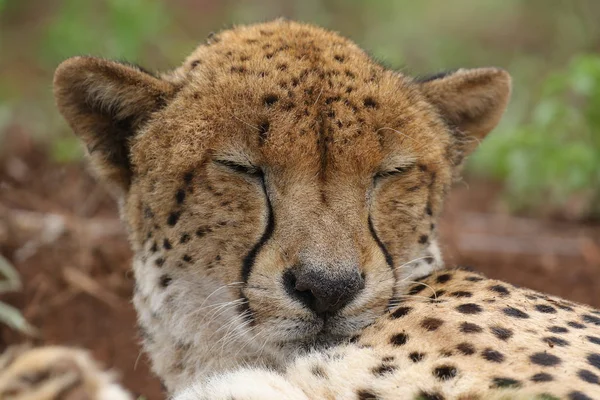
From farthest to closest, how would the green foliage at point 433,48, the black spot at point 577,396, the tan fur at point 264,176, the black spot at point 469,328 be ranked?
the green foliage at point 433,48 < the tan fur at point 264,176 < the black spot at point 469,328 < the black spot at point 577,396

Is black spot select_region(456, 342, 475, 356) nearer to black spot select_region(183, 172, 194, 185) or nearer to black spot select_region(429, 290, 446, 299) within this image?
black spot select_region(429, 290, 446, 299)

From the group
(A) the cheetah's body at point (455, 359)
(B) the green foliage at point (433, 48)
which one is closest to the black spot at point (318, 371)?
(A) the cheetah's body at point (455, 359)

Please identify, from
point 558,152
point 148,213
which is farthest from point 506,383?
point 558,152

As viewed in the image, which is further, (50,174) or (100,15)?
(100,15)

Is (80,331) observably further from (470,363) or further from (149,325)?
(470,363)

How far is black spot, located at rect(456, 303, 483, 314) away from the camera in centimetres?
207

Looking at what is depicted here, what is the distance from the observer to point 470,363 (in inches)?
74.9

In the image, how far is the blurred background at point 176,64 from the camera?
3754 millimetres

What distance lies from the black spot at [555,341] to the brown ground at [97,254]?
59.6 inches

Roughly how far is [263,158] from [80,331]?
1786mm

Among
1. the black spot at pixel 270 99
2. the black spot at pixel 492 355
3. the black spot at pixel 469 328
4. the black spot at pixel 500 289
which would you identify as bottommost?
the black spot at pixel 492 355

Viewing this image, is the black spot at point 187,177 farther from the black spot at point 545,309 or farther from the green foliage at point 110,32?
the green foliage at point 110,32

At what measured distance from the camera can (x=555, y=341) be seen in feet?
6.47

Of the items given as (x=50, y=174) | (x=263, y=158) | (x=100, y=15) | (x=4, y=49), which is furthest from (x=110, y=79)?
(x=4, y=49)
